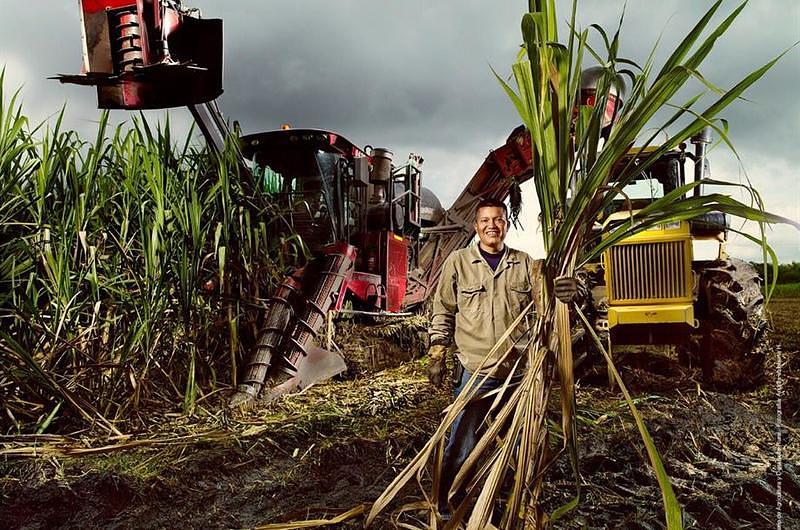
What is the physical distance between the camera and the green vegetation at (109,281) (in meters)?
3.24

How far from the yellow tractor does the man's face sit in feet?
7.81

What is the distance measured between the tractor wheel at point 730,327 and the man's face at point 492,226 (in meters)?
2.94

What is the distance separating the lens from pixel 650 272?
4.46m

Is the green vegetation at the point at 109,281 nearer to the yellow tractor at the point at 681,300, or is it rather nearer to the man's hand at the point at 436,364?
the man's hand at the point at 436,364

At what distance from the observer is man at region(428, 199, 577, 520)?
2189 millimetres

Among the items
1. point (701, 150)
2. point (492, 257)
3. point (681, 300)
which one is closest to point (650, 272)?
point (681, 300)

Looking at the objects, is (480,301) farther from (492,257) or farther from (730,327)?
(730,327)

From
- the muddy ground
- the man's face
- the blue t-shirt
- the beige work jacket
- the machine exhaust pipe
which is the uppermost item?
the machine exhaust pipe

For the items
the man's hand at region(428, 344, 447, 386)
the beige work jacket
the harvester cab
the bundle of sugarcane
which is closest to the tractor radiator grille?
the harvester cab

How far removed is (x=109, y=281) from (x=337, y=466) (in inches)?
61.8

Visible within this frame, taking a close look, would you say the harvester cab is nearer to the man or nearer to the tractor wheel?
the man

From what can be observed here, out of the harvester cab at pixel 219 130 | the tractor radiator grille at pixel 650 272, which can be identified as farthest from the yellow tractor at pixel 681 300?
A: the harvester cab at pixel 219 130

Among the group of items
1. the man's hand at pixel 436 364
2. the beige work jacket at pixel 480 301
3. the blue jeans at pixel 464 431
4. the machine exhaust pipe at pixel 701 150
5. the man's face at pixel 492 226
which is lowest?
the blue jeans at pixel 464 431

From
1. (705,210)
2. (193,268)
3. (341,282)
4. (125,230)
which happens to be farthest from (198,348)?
(705,210)
